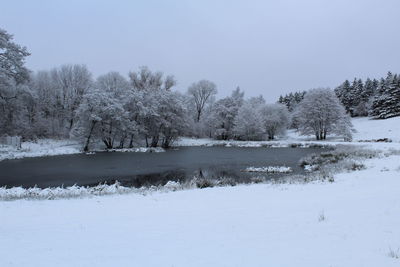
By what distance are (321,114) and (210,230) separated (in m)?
55.3

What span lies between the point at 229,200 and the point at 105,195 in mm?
5281

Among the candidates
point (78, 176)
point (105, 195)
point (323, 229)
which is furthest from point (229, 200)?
point (78, 176)

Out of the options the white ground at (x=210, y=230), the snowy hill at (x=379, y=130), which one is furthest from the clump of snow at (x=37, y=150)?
the snowy hill at (x=379, y=130)

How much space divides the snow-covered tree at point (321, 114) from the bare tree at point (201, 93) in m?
27.1

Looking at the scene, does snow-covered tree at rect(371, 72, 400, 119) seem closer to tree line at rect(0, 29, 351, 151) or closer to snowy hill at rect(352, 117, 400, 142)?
snowy hill at rect(352, 117, 400, 142)

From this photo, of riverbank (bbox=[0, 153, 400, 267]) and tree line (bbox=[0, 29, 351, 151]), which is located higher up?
tree line (bbox=[0, 29, 351, 151])

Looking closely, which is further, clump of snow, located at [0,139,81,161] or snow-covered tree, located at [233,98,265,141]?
snow-covered tree, located at [233,98,265,141]

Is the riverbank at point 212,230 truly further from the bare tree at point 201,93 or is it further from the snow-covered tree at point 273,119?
the bare tree at point 201,93

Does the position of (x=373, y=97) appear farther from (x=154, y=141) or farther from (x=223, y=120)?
(x=154, y=141)

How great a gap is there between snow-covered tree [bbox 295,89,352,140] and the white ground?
48601 millimetres

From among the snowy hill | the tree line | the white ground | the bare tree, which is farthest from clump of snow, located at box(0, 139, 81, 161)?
the snowy hill

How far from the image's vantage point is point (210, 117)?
66.5 meters

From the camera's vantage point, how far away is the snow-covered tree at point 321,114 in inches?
2215

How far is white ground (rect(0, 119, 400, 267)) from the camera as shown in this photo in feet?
16.6
